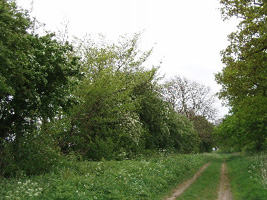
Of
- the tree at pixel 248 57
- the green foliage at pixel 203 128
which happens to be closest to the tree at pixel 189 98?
the green foliage at pixel 203 128

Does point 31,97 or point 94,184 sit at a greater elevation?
point 31,97

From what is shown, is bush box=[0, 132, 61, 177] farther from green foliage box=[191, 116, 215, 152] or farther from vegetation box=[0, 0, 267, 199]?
green foliage box=[191, 116, 215, 152]

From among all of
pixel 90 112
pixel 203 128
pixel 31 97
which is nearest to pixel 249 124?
pixel 90 112

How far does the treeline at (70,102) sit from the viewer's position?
10359 mm

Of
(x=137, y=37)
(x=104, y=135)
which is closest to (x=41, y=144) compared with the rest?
(x=104, y=135)

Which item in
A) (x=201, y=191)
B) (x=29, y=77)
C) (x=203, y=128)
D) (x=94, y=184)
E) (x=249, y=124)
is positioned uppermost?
(x=203, y=128)

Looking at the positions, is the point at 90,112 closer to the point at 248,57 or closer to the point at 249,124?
the point at 248,57

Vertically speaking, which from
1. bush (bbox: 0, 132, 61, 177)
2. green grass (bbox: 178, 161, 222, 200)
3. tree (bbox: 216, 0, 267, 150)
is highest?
tree (bbox: 216, 0, 267, 150)

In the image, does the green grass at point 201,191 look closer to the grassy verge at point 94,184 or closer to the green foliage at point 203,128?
the grassy verge at point 94,184

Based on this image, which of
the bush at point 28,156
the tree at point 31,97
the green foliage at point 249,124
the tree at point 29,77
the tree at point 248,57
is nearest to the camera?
the tree at point 29,77

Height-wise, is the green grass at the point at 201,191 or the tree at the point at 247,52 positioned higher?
the tree at the point at 247,52

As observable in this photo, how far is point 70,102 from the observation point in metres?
13.6

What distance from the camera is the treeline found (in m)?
10.4

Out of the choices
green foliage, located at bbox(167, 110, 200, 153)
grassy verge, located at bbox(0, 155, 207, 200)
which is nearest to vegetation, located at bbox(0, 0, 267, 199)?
grassy verge, located at bbox(0, 155, 207, 200)
